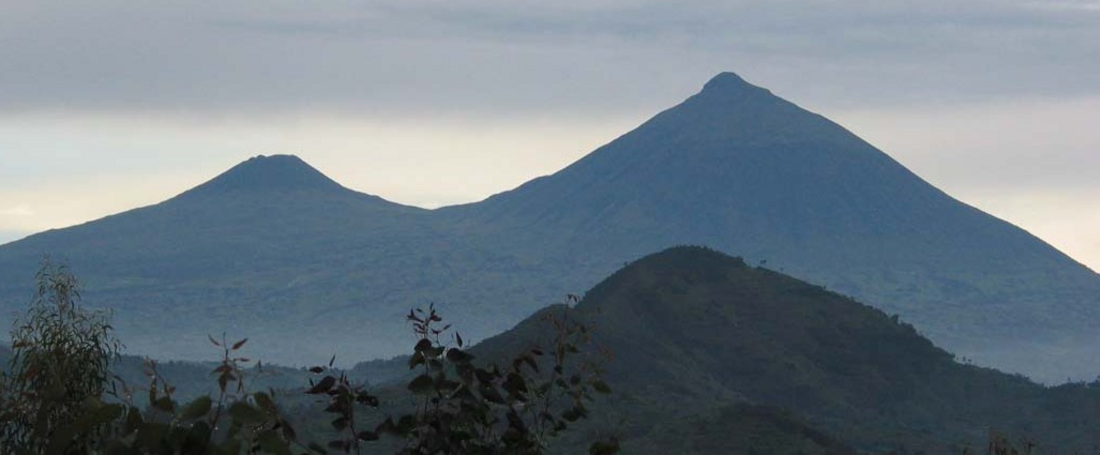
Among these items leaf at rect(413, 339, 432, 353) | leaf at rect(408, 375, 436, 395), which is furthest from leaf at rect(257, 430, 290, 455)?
leaf at rect(413, 339, 432, 353)

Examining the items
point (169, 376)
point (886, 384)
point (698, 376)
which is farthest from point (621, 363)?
point (169, 376)

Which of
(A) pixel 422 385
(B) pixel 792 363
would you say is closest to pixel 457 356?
(A) pixel 422 385

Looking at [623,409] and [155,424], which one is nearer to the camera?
[155,424]

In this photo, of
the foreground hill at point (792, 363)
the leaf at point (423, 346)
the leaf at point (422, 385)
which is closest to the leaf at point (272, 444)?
the leaf at point (422, 385)

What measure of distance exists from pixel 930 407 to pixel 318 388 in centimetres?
7745

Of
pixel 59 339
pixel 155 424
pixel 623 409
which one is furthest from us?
pixel 623 409

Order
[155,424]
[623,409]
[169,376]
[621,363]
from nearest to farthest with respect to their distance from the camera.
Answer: [155,424], [623,409], [621,363], [169,376]

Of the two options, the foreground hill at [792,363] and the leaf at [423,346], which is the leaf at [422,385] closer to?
the leaf at [423,346]

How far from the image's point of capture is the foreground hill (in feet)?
243

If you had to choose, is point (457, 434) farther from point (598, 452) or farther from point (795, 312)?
point (795, 312)

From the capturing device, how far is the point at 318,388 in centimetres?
875

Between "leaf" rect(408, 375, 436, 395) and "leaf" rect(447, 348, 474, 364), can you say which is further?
"leaf" rect(408, 375, 436, 395)

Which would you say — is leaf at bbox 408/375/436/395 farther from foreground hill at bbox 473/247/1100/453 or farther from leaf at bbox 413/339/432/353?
foreground hill at bbox 473/247/1100/453

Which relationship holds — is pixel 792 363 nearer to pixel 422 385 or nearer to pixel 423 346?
pixel 423 346
